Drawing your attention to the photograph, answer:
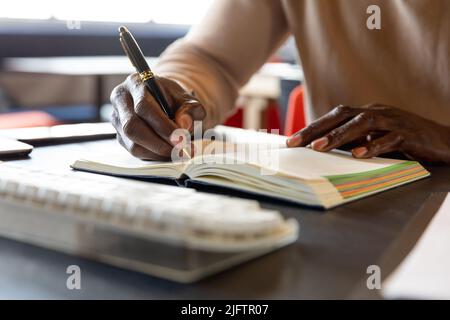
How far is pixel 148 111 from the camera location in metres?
0.88

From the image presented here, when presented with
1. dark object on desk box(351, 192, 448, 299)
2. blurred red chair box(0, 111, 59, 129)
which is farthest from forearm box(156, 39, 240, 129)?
blurred red chair box(0, 111, 59, 129)

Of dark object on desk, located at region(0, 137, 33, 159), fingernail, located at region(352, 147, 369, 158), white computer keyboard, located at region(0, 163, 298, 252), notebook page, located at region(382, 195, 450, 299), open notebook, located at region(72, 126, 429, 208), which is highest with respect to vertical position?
dark object on desk, located at region(0, 137, 33, 159)

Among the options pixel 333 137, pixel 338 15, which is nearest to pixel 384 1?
pixel 338 15

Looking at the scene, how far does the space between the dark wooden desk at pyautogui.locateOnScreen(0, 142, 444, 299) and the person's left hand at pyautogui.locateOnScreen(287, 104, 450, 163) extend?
0.89ft

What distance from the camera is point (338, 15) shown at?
4.72 ft

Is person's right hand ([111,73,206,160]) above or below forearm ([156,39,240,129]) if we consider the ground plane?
below

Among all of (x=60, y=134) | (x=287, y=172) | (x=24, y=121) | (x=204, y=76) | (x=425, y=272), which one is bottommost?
(x=425, y=272)

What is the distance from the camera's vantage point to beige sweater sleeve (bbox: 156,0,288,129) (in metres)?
1.45

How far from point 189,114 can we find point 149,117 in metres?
0.06

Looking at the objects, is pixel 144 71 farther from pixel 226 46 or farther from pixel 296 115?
pixel 296 115

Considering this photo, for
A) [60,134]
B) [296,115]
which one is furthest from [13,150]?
[296,115]

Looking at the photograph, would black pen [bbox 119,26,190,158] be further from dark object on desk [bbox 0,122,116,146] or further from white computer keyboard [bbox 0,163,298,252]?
white computer keyboard [bbox 0,163,298,252]

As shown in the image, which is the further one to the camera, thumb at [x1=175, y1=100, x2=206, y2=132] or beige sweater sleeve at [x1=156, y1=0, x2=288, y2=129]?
beige sweater sleeve at [x1=156, y1=0, x2=288, y2=129]

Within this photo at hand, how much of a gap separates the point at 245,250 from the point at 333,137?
19.0 inches
